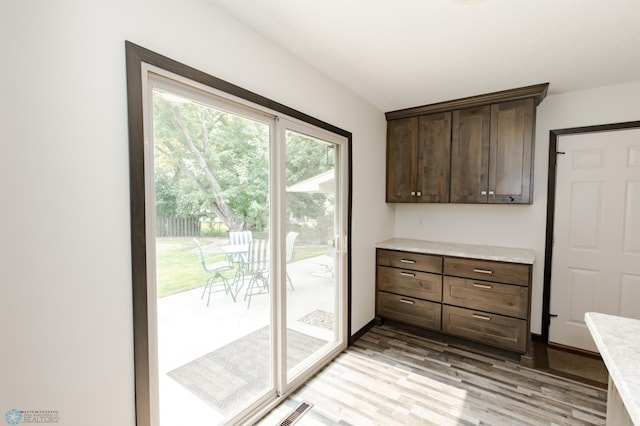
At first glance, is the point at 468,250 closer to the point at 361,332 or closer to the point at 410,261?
the point at 410,261

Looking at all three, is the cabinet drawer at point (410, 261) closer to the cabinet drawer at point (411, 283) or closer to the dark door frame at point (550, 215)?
the cabinet drawer at point (411, 283)

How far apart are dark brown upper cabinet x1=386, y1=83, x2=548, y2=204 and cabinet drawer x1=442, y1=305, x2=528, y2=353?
1.10 m

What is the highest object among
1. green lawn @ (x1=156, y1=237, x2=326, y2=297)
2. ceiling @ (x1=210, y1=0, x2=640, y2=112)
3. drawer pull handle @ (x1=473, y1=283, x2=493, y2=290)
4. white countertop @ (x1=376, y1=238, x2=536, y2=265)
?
ceiling @ (x1=210, y1=0, x2=640, y2=112)

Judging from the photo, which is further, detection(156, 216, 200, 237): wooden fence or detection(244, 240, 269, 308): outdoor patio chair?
detection(244, 240, 269, 308): outdoor patio chair

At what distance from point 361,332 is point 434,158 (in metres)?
2.05

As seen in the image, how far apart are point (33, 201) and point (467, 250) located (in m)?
3.17

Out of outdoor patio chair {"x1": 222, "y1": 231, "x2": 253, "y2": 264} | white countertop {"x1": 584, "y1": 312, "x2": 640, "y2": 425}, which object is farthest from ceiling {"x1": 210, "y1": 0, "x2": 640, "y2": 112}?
white countertop {"x1": 584, "y1": 312, "x2": 640, "y2": 425}

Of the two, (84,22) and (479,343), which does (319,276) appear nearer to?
(479,343)

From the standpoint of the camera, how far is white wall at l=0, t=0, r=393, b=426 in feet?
3.11

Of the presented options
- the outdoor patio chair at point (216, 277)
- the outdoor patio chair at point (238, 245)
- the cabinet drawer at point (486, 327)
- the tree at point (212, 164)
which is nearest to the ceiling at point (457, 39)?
the tree at point (212, 164)

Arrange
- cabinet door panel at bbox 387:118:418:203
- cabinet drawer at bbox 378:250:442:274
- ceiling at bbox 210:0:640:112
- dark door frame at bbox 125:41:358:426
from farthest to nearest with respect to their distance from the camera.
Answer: cabinet door panel at bbox 387:118:418:203, cabinet drawer at bbox 378:250:442:274, ceiling at bbox 210:0:640:112, dark door frame at bbox 125:41:358:426

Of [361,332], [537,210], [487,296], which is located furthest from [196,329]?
[537,210]

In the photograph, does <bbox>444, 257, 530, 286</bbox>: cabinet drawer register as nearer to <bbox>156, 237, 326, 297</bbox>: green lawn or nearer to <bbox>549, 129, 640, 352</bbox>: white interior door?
<bbox>549, 129, 640, 352</bbox>: white interior door

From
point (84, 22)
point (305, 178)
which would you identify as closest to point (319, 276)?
point (305, 178)
